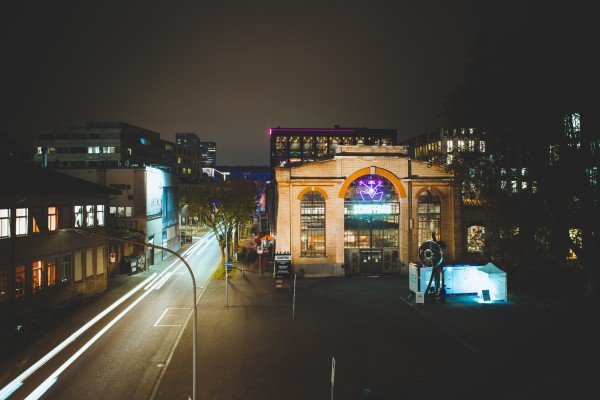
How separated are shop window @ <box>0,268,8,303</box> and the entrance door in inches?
962

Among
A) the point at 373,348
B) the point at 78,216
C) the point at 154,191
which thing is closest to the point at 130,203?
the point at 154,191

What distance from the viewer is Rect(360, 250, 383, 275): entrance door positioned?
32.6 m

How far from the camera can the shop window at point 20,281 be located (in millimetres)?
20641

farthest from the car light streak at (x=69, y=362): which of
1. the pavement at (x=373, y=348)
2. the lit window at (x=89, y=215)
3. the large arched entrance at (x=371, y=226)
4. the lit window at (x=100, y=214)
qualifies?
the large arched entrance at (x=371, y=226)

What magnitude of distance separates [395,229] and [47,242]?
84.2 ft

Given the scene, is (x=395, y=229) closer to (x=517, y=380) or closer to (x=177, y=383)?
(x=517, y=380)

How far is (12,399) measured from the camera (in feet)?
41.6

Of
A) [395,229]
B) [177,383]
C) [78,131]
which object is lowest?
[177,383]

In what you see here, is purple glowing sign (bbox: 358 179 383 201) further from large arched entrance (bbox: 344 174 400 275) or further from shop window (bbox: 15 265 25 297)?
Answer: shop window (bbox: 15 265 25 297)

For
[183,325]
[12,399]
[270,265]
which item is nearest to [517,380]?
[183,325]

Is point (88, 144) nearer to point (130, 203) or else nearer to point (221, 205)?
point (130, 203)

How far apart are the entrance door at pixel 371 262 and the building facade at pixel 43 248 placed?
67.8 ft

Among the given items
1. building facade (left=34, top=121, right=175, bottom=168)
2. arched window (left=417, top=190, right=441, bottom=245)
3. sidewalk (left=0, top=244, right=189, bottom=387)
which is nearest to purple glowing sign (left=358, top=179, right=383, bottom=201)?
arched window (left=417, top=190, right=441, bottom=245)

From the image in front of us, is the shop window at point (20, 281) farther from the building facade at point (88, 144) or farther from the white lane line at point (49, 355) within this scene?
the building facade at point (88, 144)
